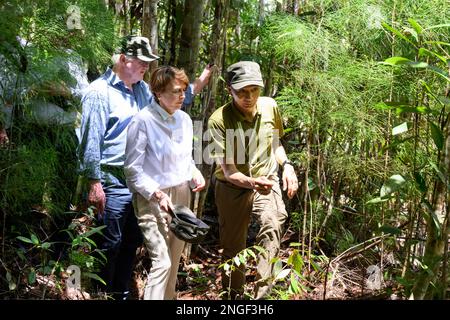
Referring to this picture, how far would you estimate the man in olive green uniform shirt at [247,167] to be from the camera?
13.9 feet

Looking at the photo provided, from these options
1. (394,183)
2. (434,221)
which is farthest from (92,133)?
(434,221)

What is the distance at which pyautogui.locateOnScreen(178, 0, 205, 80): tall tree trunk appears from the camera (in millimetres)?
→ 5078

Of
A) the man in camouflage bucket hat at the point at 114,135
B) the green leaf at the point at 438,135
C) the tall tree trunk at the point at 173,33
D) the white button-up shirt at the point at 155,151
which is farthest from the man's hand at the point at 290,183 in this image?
the tall tree trunk at the point at 173,33

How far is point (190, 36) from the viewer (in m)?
5.11

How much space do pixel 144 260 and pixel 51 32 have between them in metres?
2.33

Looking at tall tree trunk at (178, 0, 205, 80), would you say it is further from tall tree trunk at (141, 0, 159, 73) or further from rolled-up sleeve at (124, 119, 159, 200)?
rolled-up sleeve at (124, 119, 159, 200)

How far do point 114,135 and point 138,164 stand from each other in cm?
54

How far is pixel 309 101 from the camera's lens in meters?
4.71

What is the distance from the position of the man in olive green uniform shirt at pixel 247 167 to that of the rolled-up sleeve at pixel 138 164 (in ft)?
2.29

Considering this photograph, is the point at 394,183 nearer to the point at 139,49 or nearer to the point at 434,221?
the point at 434,221

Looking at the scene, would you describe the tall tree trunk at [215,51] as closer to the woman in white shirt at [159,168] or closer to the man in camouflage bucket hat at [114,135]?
the man in camouflage bucket hat at [114,135]

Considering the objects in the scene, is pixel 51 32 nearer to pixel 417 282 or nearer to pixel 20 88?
pixel 20 88
